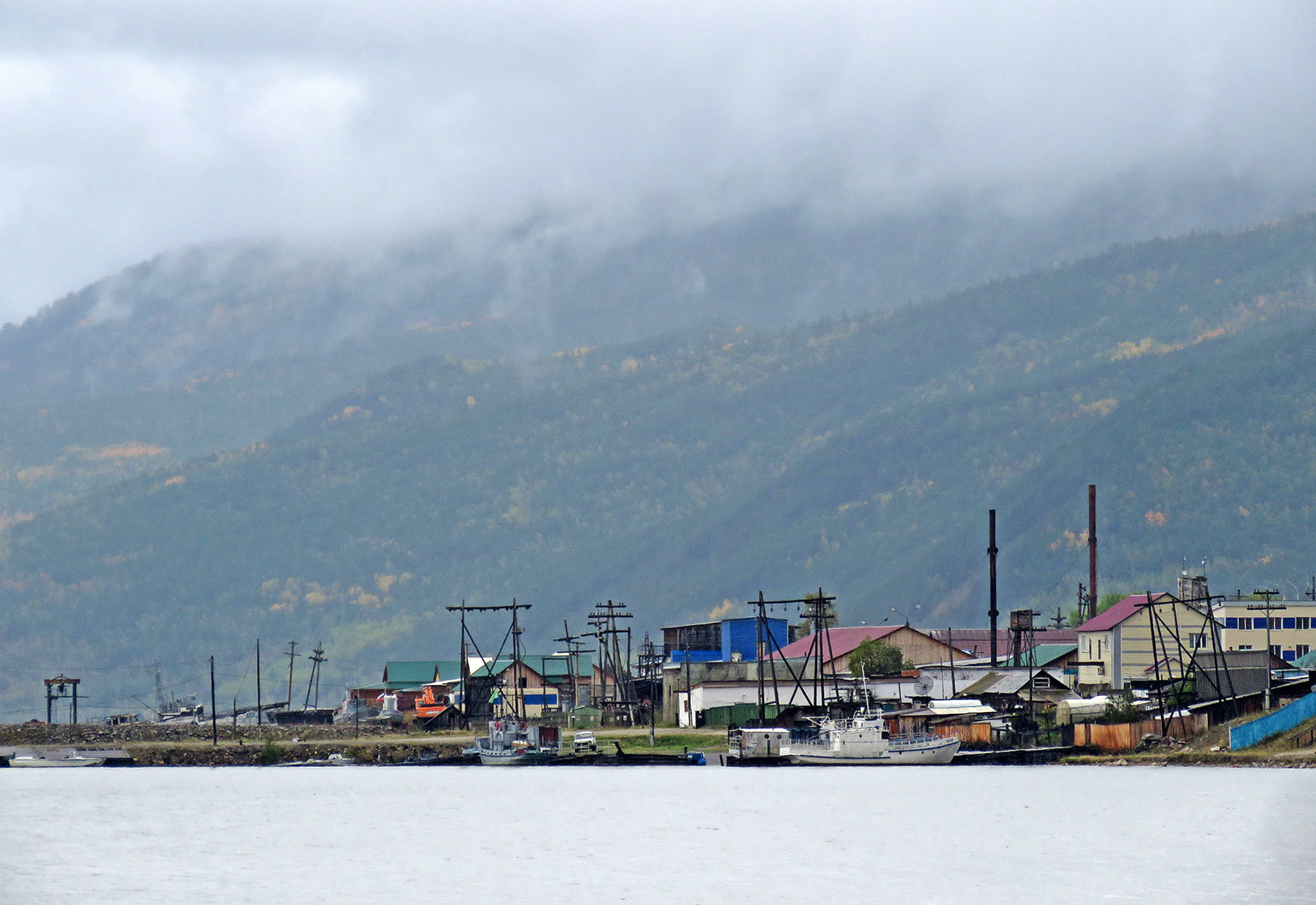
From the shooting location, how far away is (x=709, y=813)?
8738cm

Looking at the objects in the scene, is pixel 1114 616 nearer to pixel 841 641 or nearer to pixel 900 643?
pixel 900 643

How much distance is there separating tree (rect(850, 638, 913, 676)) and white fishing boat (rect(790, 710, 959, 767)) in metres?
22.9

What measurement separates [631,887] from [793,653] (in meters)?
111

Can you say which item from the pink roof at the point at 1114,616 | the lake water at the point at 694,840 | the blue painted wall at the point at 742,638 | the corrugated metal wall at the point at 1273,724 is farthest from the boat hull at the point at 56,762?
the corrugated metal wall at the point at 1273,724

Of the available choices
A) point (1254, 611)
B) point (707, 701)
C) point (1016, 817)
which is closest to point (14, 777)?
point (707, 701)

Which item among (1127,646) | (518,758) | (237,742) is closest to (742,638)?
(1127,646)

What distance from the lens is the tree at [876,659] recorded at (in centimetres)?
15162

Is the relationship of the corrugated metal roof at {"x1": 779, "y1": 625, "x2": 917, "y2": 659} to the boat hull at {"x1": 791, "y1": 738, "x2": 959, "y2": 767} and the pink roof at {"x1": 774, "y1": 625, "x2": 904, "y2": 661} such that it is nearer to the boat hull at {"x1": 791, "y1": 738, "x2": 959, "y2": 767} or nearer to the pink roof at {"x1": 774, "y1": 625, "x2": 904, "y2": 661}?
the pink roof at {"x1": 774, "y1": 625, "x2": 904, "y2": 661}

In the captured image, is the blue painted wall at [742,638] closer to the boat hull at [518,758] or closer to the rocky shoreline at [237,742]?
the rocky shoreline at [237,742]

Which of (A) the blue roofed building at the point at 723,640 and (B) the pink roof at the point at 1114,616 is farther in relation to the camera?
(A) the blue roofed building at the point at 723,640

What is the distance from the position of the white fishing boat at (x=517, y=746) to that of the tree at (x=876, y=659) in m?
24.5

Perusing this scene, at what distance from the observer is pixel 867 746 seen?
123812 millimetres

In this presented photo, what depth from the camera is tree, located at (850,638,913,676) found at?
152 metres

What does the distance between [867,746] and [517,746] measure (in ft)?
89.1
